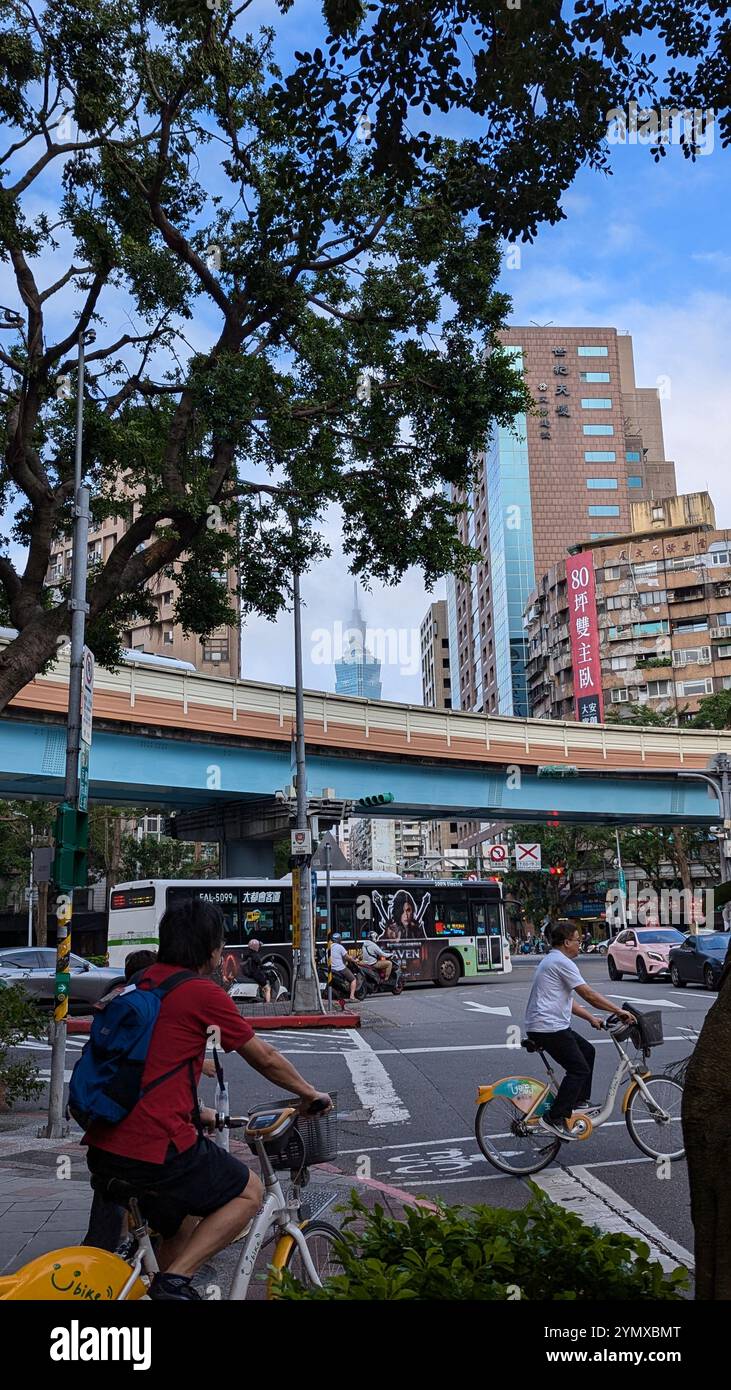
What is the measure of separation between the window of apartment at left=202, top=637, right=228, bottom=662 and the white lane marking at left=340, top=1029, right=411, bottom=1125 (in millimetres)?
76125

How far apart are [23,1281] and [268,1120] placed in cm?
118

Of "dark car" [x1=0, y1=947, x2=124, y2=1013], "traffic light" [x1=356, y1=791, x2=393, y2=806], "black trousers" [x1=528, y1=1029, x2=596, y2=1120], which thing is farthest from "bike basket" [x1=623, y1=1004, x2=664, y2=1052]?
"traffic light" [x1=356, y1=791, x2=393, y2=806]

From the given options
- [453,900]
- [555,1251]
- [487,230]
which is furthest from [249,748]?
[555,1251]

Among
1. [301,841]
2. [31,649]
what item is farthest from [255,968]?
[31,649]

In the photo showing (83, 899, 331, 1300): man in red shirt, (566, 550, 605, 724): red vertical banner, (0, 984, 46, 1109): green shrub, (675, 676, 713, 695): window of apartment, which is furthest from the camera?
(675, 676, 713, 695): window of apartment

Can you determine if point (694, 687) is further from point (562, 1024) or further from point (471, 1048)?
point (562, 1024)

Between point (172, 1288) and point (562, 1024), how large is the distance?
4.99 metres

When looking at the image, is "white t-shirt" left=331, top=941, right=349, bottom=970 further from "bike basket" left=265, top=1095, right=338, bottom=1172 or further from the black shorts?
the black shorts

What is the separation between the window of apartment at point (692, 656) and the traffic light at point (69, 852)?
253 feet

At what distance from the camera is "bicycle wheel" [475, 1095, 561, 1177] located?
295 inches

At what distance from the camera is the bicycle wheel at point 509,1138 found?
750 cm
